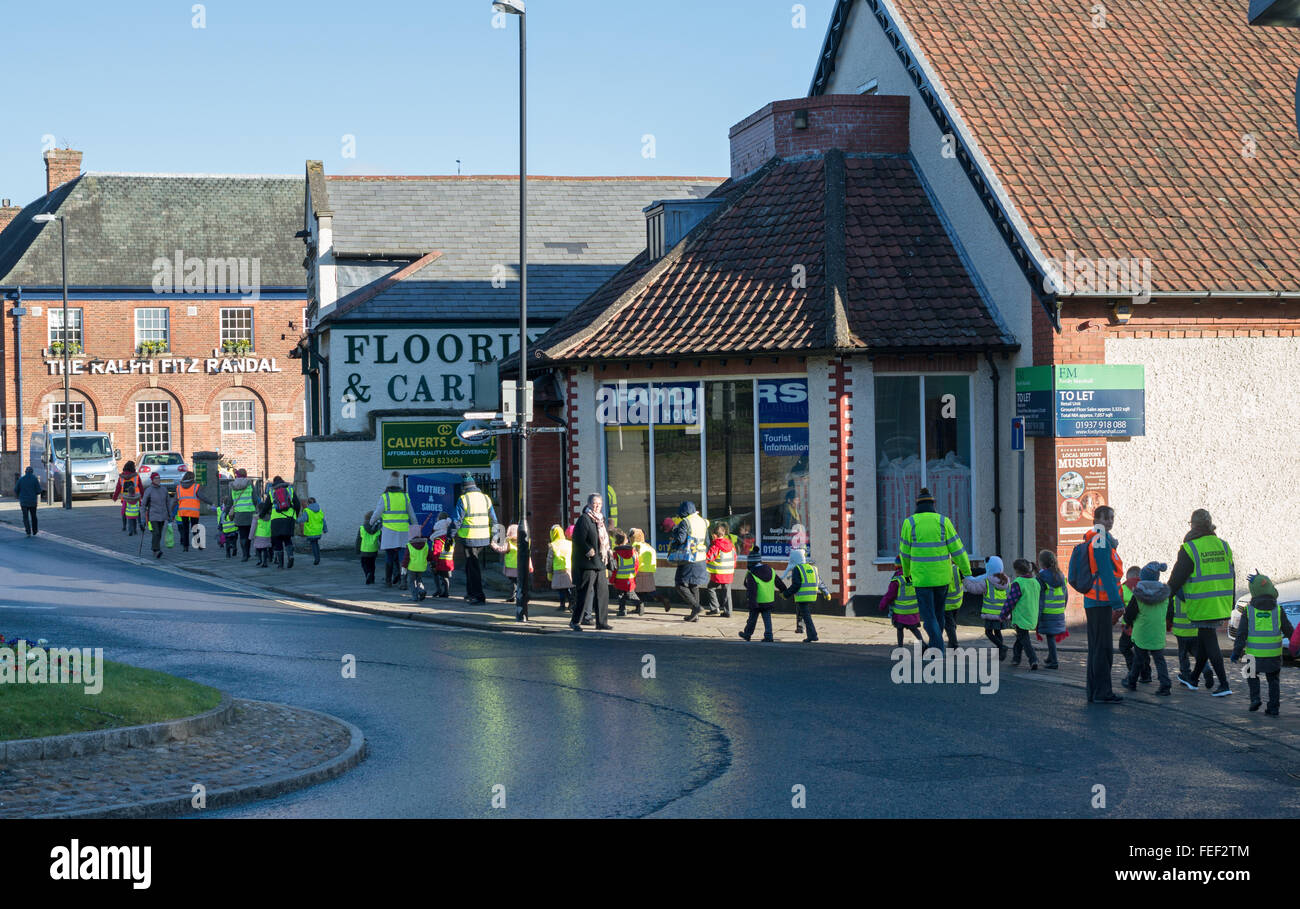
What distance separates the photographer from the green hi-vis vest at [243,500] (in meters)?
29.4

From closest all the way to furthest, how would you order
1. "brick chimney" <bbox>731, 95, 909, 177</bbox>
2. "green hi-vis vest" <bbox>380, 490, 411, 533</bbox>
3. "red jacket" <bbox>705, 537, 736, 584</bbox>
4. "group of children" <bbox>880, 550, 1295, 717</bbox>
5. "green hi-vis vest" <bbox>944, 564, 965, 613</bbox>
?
"group of children" <bbox>880, 550, 1295, 717</bbox>, "green hi-vis vest" <bbox>944, 564, 965, 613</bbox>, "red jacket" <bbox>705, 537, 736, 584</bbox>, "brick chimney" <bbox>731, 95, 909, 177</bbox>, "green hi-vis vest" <bbox>380, 490, 411, 533</bbox>

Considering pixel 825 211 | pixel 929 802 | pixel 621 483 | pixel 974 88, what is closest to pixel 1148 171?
pixel 974 88

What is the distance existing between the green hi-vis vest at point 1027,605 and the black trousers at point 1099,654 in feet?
6.10

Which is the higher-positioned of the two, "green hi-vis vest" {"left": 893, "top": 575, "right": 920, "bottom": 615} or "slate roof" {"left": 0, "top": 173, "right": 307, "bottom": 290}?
"slate roof" {"left": 0, "top": 173, "right": 307, "bottom": 290}

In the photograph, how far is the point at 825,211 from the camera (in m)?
22.7

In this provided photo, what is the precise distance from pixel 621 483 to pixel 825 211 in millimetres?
5261

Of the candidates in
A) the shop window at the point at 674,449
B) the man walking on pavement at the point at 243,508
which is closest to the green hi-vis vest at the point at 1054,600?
the shop window at the point at 674,449

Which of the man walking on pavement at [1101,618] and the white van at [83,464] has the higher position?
the white van at [83,464]

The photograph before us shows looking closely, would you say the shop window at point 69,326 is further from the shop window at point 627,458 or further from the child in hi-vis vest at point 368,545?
the shop window at point 627,458

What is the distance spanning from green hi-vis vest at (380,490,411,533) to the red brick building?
112ft

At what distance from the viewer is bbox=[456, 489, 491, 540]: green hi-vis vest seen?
2270 cm

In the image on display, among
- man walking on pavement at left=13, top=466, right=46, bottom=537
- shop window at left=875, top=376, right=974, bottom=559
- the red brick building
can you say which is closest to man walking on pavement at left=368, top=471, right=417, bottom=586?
shop window at left=875, top=376, right=974, bottom=559

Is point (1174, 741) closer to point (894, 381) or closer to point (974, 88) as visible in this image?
point (894, 381)

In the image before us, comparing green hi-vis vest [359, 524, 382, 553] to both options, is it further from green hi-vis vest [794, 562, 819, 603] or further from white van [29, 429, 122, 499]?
white van [29, 429, 122, 499]
